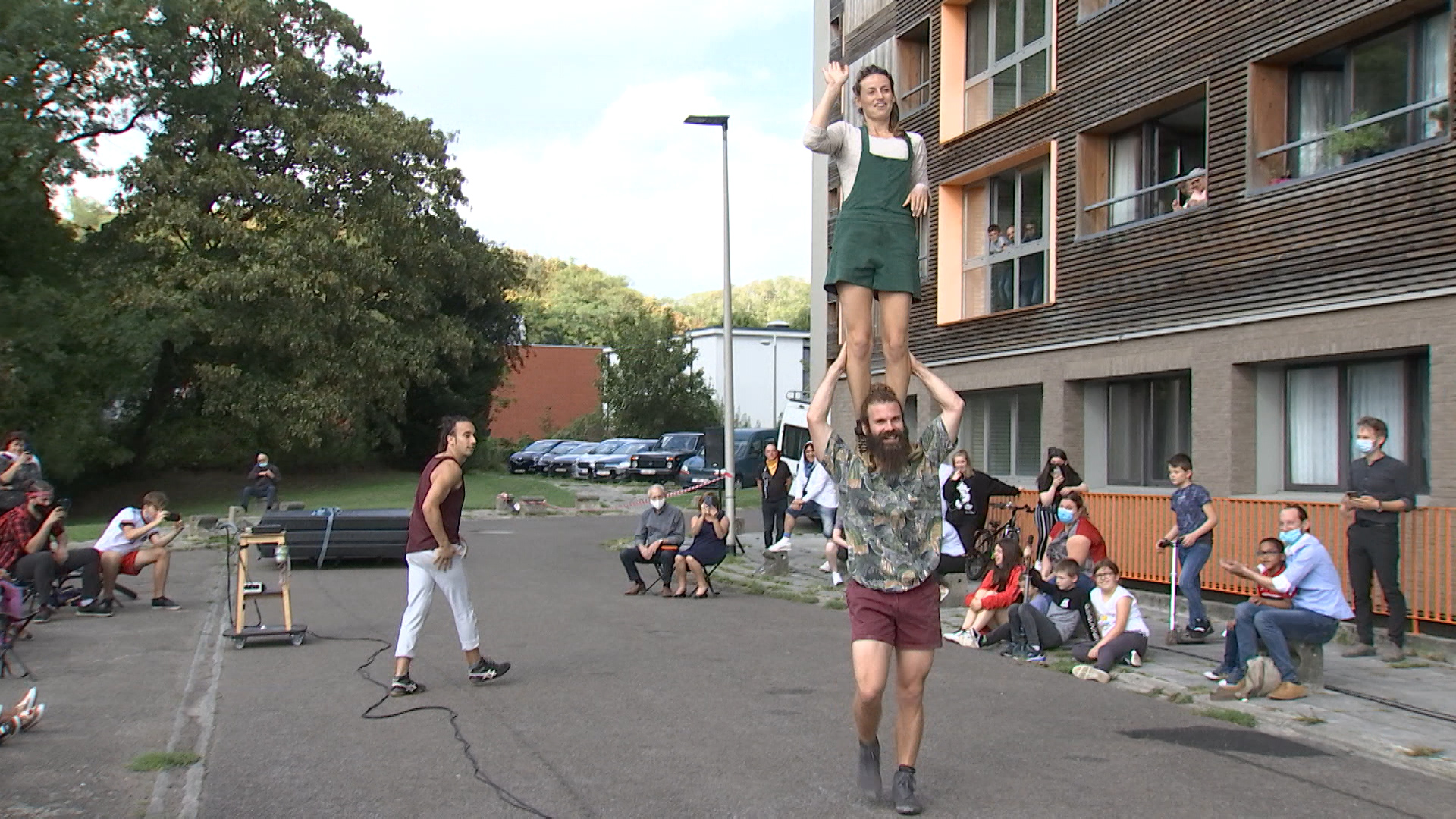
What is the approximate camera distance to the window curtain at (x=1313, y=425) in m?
14.0

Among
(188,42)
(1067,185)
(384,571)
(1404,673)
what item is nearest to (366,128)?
(188,42)

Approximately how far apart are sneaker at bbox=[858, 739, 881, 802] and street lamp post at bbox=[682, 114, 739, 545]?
51.0 ft

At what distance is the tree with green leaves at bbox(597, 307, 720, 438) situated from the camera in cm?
6231

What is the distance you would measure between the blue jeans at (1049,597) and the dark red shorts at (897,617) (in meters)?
5.53

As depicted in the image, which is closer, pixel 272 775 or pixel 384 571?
pixel 272 775

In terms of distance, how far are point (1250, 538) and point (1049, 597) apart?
11.8 ft

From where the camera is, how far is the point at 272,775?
692 cm

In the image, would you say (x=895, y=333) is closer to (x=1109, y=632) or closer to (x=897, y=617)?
(x=897, y=617)

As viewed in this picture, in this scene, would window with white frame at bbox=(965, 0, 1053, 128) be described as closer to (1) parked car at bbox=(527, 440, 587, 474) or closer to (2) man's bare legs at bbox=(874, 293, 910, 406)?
(2) man's bare legs at bbox=(874, 293, 910, 406)

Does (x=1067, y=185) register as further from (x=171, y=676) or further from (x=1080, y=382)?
(x=171, y=676)

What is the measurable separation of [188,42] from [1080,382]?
1233 inches

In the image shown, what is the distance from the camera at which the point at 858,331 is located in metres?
6.42

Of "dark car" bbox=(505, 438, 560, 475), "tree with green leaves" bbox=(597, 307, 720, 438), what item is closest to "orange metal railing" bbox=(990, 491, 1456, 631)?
"dark car" bbox=(505, 438, 560, 475)

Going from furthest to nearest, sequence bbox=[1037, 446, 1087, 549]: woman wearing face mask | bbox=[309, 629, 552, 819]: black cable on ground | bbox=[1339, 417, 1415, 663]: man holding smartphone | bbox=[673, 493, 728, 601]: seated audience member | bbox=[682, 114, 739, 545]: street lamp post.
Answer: bbox=[682, 114, 739, 545]: street lamp post, bbox=[673, 493, 728, 601]: seated audience member, bbox=[1037, 446, 1087, 549]: woman wearing face mask, bbox=[1339, 417, 1415, 663]: man holding smartphone, bbox=[309, 629, 552, 819]: black cable on ground
